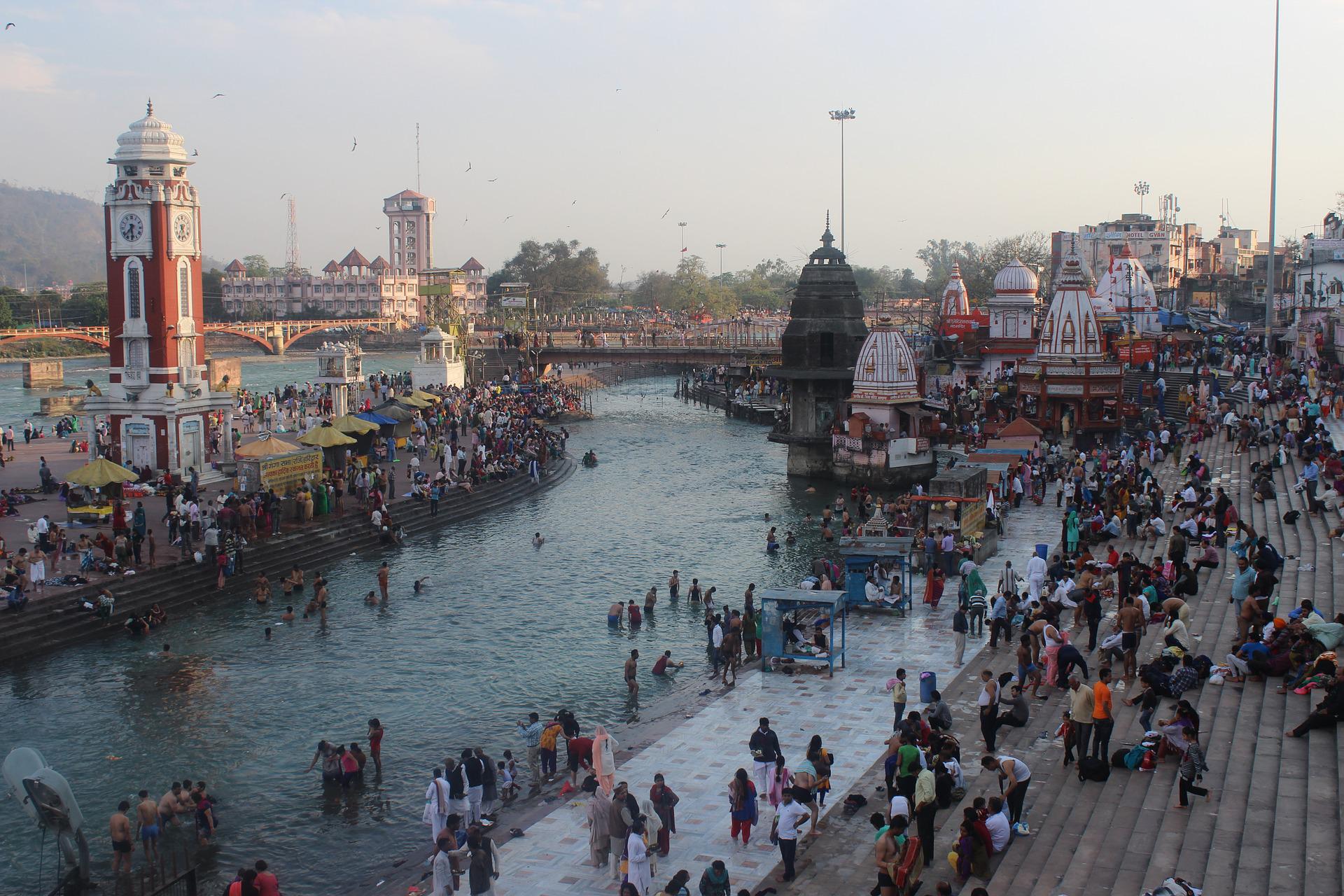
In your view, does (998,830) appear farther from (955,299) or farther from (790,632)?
(955,299)

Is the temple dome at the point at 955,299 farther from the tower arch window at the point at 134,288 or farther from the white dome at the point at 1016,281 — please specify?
the tower arch window at the point at 134,288

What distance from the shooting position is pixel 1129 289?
185 feet

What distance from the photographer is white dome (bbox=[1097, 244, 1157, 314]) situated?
57.1m

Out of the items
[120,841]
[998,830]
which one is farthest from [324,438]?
[998,830]

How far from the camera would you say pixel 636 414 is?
214 ft

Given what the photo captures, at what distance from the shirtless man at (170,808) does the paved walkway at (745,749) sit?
152 inches

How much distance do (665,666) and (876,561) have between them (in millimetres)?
5055

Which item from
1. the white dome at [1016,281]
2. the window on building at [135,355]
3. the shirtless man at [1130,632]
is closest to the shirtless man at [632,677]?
the shirtless man at [1130,632]

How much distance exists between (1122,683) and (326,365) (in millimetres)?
34807

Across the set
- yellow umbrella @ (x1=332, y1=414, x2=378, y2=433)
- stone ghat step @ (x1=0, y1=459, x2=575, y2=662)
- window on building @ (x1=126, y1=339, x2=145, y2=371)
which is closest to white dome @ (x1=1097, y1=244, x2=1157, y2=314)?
yellow umbrella @ (x1=332, y1=414, x2=378, y2=433)

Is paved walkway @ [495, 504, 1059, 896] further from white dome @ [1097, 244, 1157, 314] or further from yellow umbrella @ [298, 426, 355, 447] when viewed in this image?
white dome @ [1097, 244, 1157, 314]

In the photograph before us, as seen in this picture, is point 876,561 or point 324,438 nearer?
point 876,561

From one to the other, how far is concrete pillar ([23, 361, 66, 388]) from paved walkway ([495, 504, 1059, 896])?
73223 mm

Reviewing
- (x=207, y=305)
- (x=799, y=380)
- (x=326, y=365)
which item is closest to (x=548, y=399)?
(x=326, y=365)
